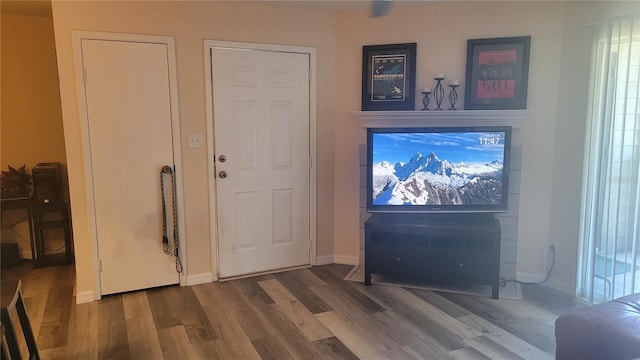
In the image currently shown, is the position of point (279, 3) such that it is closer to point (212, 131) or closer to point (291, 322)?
point (212, 131)

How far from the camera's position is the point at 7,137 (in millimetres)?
3992

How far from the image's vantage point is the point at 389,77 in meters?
3.61

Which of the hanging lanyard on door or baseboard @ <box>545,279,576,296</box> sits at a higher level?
the hanging lanyard on door

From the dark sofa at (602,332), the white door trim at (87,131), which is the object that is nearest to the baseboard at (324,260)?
the white door trim at (87,131)

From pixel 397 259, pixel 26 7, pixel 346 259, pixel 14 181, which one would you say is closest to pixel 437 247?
pixel 397 259

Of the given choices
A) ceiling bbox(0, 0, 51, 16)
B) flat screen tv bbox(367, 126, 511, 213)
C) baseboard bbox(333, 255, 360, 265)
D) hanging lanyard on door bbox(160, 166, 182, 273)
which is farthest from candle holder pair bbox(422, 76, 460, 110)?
ceiling bbox(0, 0, 51, 16)

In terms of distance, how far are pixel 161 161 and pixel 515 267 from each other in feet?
9.51

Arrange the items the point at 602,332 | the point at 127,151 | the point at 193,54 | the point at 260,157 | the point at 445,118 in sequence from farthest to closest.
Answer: the point at 260,157, the point at 445,118, the point at 193,54, the point at 127,151, the point at 602,332

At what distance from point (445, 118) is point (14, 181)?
3.75 metres

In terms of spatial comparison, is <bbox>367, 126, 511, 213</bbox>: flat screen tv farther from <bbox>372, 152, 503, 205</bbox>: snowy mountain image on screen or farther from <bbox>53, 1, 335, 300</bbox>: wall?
<bbox>53, 1, 335, 300</bbox>: wall

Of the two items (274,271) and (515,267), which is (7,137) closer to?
(274,271)

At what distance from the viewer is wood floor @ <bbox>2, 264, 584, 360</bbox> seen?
252cm

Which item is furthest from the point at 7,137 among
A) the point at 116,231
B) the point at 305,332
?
the point at 305,332

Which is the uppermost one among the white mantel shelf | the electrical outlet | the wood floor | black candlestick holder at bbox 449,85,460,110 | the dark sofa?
black candlestick holder at bbox 449,85,460,110
